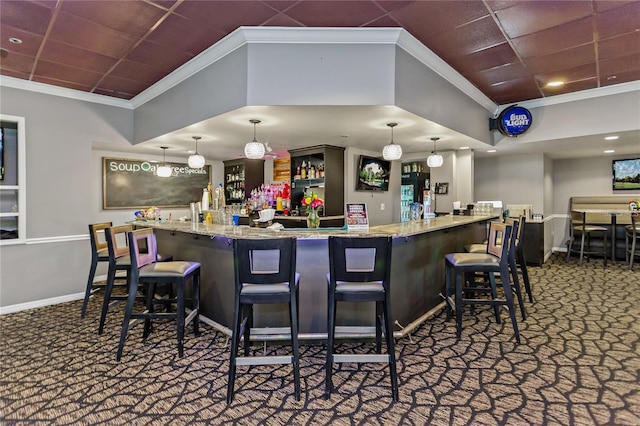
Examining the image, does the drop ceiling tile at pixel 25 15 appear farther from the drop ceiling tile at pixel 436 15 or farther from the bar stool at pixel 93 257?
the drop ceiling tile at pixel 436 15

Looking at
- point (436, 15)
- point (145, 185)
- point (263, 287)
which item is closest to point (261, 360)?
point (263, 287)

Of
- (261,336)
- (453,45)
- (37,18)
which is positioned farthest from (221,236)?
(453,45)

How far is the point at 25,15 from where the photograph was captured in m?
2.81

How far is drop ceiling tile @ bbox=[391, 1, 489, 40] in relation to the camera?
2676mm

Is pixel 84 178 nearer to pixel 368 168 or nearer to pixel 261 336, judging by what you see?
pixel 261 336

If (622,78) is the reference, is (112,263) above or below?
below

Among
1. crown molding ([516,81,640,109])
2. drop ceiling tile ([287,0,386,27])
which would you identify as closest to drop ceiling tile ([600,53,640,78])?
crown molding ([516,81,640,109])

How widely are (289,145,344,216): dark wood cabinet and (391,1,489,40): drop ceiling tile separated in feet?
9.90

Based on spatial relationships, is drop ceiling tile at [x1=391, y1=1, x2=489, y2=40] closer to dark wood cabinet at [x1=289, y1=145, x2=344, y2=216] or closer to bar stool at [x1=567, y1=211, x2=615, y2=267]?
dark wood cabinet at [x1=289, y1=145, x2=344, y2=216]

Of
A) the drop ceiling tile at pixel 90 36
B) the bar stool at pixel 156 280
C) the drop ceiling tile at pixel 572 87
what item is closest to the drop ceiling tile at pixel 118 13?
the drop ceiling tile at pixel 90 36

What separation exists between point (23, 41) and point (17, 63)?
673mm

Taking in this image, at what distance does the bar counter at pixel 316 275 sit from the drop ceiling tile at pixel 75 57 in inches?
75.8

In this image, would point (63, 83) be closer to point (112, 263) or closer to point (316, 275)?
point (112, 263)

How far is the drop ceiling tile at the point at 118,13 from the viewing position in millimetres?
2652
